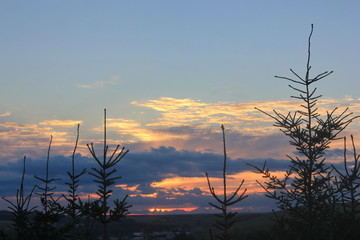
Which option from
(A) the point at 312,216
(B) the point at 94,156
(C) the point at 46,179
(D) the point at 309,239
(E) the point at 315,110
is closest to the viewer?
(B) the point at 94,156

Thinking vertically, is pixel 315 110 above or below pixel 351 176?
above

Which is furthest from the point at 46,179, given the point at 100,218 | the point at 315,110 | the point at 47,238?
the point at 315,110

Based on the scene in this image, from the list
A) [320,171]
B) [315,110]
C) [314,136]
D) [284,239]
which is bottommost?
[284,239]

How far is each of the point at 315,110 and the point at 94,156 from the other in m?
7.66

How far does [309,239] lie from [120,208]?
5.10m

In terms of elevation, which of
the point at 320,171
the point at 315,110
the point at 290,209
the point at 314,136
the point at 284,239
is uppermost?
the point at 315,110

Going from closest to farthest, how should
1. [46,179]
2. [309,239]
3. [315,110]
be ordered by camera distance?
[309,239] → [315,110] → [46,179]

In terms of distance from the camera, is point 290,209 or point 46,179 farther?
point 46,179

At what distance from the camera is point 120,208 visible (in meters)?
10.4

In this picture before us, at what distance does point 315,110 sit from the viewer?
14.4 metres

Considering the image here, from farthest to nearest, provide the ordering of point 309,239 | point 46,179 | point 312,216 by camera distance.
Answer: point 46,179, point 312,216, point 309,239

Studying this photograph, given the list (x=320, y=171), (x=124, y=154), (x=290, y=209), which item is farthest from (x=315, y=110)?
(x=124, y=154)

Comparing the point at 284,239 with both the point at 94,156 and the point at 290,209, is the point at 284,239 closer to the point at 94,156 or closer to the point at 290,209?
the point at 290,209

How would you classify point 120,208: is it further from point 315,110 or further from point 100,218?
point 315,110
